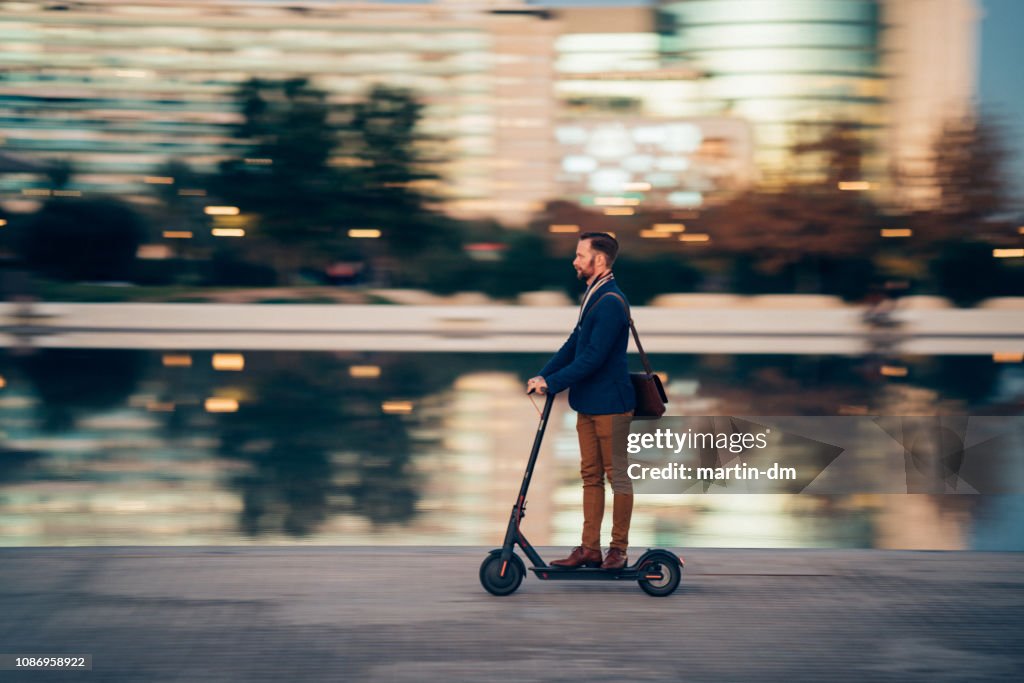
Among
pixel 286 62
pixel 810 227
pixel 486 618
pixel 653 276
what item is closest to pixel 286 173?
pixel 653 276

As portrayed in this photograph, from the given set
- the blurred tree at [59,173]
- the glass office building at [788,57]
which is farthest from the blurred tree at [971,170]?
the blurred tree at [59,173]

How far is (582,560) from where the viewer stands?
221 inches

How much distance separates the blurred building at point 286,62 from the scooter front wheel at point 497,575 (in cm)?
7881

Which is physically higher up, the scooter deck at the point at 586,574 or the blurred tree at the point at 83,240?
the scooter deck at the point at 586,574

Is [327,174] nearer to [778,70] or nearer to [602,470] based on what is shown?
[778,70]

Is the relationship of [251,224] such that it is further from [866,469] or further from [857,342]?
[866,469]

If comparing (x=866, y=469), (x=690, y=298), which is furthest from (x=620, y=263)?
(x=866, y=469)

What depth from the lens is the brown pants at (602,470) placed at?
5555mm

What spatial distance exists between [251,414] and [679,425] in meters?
10.3

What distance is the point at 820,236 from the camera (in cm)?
5044

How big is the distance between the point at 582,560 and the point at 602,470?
1.52 ft

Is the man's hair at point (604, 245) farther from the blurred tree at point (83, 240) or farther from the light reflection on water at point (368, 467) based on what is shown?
the blurred tree at point (83, 240)

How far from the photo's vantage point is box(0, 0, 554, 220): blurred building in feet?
270

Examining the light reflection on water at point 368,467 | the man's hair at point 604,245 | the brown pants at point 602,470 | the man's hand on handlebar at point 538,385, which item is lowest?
the light reflection on water at point 368,467
